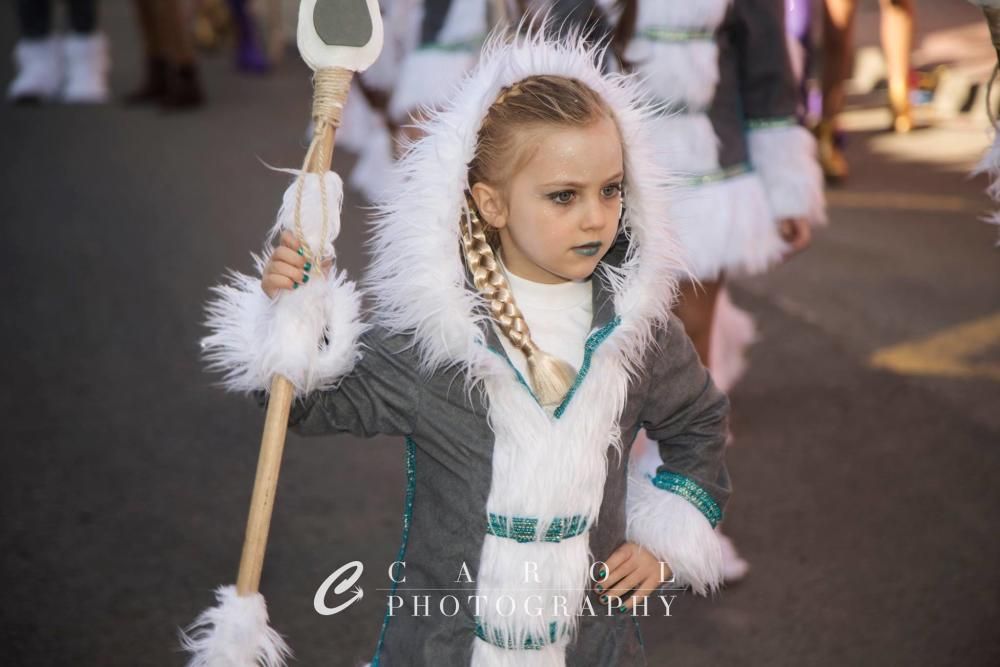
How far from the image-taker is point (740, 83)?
345cm

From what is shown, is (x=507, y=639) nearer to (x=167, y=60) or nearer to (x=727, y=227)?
(x=727, y=227)

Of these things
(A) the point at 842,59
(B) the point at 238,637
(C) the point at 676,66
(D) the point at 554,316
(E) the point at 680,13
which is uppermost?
(E) the point at 680,13

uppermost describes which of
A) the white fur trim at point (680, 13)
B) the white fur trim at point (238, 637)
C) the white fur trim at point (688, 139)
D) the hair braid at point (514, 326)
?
the white fur trim at point (680, 13)

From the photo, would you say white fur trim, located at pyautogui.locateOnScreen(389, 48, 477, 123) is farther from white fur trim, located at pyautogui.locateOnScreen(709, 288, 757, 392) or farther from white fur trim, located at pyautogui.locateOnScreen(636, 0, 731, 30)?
white fur trim, located at pyautogui.locateOnScreen(636, 0, 731, 30)

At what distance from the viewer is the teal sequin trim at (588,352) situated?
220 centimetres

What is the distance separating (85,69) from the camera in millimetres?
9961

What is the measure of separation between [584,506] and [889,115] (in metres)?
8.32

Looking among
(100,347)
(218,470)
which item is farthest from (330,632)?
(100,347)

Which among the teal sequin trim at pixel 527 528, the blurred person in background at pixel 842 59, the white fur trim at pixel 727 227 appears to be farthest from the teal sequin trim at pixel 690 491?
the blurred person in background at pixel 842 59

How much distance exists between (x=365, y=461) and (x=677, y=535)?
222cm

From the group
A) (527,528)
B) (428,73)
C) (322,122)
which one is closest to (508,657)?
(527,528)

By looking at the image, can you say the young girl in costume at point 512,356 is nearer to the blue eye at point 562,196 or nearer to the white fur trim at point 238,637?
the blue eye at point 562,196

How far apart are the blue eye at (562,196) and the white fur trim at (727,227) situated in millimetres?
1191

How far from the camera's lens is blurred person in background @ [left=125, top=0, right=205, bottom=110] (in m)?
9.18
